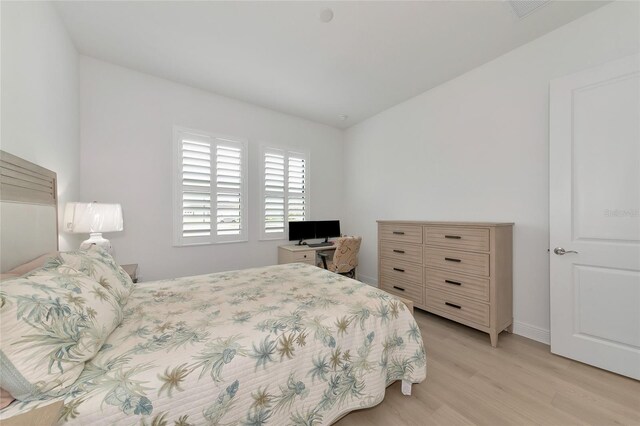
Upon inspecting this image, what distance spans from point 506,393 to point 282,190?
3.32m

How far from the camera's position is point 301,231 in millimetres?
3875

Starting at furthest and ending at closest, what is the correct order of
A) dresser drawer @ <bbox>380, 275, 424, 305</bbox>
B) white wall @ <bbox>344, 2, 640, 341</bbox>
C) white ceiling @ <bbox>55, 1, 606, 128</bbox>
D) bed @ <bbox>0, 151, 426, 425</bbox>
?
dresser drawer @ <bbox>380, 275, 424, 305</bbox> < white wall @ <bbox>344, 2, 640, 341</bbox> < white ceiling @ <bbox>55, 1, 606, 128</bbox> < bed @ <bbox>0, 151, 426, 425</bbox>

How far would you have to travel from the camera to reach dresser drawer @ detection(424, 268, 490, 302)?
2246 mm

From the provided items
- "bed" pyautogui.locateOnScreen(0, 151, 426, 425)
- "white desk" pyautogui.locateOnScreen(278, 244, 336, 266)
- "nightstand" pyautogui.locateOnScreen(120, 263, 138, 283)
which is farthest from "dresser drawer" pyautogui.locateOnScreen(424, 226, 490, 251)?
"nightstand" pyautogui.locateOnScreen(120, 263, 138, 283)

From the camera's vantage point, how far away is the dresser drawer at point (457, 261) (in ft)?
7.36

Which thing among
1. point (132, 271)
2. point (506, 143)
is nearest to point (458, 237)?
point (506, 143)

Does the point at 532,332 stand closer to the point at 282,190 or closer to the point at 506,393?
the point at 506,393

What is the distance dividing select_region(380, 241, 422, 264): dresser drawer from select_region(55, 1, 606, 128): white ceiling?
2033mm

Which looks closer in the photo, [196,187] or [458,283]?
[458,283]

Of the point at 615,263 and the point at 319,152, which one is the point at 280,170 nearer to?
the point at 319,152

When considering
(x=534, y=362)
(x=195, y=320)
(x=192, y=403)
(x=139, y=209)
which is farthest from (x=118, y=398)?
(x=534, y=362)

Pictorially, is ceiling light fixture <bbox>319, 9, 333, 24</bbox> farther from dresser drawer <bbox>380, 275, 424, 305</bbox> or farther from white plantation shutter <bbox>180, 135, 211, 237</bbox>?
dresser drawer <bbox>380, 275, 424, 305</bbox>

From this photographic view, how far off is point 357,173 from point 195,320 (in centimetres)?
359

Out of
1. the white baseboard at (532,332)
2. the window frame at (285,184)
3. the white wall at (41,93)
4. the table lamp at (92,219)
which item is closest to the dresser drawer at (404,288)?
the white baseboard at (532,332)
